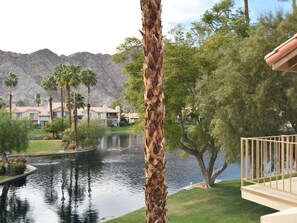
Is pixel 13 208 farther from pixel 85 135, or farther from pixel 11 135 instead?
pixel 85 135

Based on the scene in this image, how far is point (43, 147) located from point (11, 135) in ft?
69.6

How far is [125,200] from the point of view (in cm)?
2664

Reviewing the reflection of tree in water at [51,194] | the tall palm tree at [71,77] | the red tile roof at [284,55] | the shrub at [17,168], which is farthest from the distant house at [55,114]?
the red tile roof at [284,55]

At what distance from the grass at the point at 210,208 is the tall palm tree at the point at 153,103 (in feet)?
38.5

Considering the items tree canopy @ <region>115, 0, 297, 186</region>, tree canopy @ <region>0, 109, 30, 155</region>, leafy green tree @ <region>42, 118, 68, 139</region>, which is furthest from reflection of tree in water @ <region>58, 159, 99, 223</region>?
leafy green tree @ <region>42, 118, 68, 139</region>

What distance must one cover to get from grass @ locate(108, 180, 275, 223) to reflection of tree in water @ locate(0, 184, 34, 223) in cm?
617

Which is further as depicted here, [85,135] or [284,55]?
[85,135]

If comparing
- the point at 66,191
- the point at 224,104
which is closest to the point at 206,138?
the point at 224,104

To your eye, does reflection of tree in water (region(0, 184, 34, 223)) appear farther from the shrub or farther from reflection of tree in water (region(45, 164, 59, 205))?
the shrub

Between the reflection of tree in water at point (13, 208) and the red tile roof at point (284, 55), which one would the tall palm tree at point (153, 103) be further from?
the reflection of tree in water at point (13, 208)

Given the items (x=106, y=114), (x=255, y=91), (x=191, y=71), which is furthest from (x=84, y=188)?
(x=106, y=114)

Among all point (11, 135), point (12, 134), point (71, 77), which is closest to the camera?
point (11, 135)

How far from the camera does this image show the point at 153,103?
7.50m

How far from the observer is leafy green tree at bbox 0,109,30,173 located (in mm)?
37250
